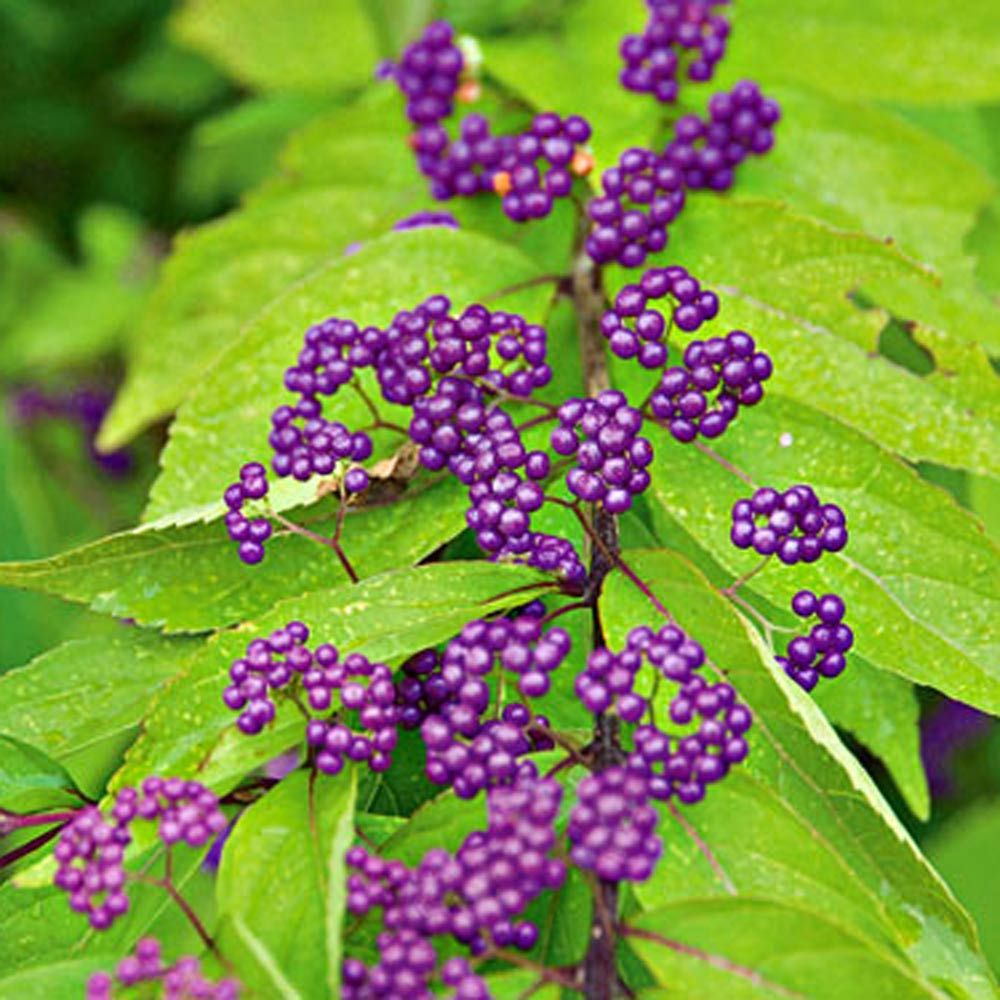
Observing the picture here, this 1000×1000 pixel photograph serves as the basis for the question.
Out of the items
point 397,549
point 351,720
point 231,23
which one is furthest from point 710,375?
point 231,23

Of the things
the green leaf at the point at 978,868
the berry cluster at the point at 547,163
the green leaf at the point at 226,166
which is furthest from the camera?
the green leaf at the point at 226,166

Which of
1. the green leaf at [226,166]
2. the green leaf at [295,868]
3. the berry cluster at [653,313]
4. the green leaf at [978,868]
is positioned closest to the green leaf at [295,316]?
the berry cluster at [653,313]

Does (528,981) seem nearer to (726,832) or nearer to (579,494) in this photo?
(726,832)

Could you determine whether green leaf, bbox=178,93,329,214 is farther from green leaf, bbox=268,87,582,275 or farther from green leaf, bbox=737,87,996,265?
green leaf, bbox=737,87,996,265

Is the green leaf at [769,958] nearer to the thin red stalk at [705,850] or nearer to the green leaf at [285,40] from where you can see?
the thin red stalk at [705,850]

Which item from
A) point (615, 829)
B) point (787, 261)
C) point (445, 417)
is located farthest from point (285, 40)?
point (615, 829)

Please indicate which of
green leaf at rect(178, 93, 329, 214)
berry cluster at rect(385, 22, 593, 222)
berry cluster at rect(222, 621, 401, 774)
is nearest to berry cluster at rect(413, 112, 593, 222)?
berry cluster at rect(385, 22, 593, 222)

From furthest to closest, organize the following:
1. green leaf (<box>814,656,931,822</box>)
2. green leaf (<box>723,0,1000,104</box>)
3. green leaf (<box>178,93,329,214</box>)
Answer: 1. green leaf (<box>178,93,329,214</box>)
2. green leaf (<box>723,0,1000,104</box>)
3. green leaf (<box>814,656,931,822</box>)
